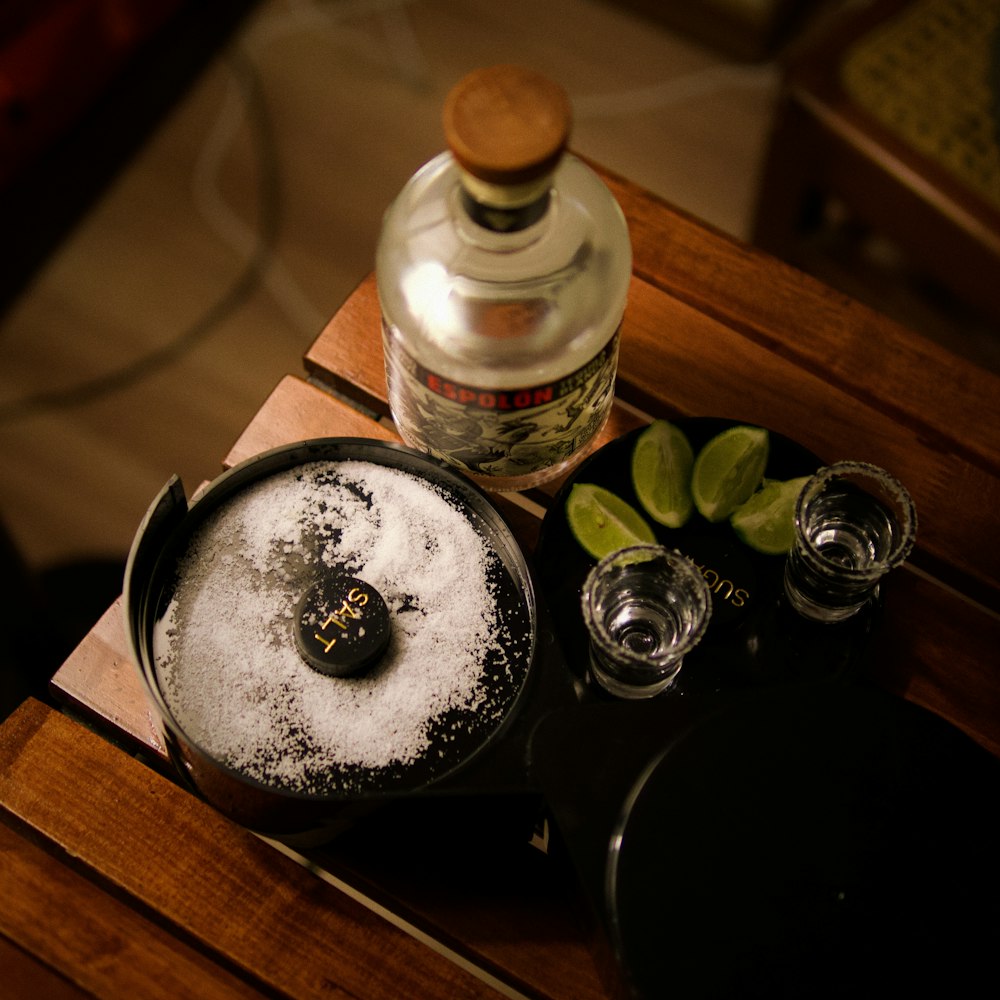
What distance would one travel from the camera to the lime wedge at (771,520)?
2.24 feet

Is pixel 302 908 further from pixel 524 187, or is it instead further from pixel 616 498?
pixel 524 187

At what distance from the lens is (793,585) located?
67 cm

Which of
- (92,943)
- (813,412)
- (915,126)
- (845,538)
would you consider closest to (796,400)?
(813,412)

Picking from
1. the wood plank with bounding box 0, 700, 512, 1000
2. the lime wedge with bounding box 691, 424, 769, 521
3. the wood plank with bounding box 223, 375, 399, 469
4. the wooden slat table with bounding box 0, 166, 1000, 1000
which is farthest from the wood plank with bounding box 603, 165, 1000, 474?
the wood plank with bounding box 0, 700, 512, 1000

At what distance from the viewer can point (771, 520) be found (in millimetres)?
683

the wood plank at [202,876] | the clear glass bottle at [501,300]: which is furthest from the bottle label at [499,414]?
the wood plank at [202,876]

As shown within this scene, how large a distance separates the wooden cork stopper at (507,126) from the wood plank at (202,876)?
438 millimetres

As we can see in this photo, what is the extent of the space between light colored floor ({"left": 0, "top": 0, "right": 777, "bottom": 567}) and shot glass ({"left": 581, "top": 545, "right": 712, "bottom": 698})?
81 centimetres

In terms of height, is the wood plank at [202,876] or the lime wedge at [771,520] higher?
the lime wedge at [771,520]

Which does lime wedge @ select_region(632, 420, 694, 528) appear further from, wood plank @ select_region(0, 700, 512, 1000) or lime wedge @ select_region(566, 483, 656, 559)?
wood plank @ select_region(0, 700, 512, 1000)

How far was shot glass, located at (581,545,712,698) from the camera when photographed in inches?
23.5

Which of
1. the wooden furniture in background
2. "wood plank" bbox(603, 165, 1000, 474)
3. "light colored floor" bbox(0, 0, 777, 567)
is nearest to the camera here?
"wood plank" bbox(603, 165, 1000, 474)

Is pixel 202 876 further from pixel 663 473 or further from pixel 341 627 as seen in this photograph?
pixel 663 473

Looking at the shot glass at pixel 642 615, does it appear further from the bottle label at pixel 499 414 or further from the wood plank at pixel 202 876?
the wood plank at pixel 202 876
